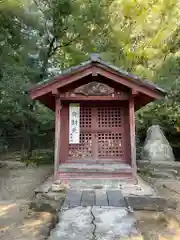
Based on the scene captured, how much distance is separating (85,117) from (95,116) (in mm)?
276

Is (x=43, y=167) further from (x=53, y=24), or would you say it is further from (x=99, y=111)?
(x=53, y=24)

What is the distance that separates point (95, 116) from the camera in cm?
685

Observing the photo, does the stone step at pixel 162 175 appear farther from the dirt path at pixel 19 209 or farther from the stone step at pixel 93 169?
the dirt path at pixel 19 209

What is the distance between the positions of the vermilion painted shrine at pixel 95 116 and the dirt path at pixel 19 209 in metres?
1.19

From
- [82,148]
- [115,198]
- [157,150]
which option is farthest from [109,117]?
[157,150]

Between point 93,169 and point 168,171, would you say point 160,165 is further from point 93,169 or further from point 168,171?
point 93,169

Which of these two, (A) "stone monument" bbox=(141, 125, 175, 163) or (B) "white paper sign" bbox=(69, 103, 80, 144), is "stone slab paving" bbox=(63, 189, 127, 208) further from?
(A) "stone monument" bbox=(141, 125, 175, 163)

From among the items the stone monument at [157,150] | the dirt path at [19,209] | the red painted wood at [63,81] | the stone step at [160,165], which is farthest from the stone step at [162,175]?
the red painted wood at [63,81]

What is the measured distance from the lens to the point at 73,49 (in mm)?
12977

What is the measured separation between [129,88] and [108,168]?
6.64ft

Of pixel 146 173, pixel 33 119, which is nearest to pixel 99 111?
pixel 146 173

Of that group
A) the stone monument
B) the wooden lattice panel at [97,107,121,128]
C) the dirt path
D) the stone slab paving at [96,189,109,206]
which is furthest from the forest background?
the stone slab paving at [96,189,109,206]

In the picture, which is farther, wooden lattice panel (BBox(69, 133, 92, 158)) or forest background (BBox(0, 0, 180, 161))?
forest background (BBox(0, 0, 180, 161))

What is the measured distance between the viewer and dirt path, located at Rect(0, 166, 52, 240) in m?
3.84
